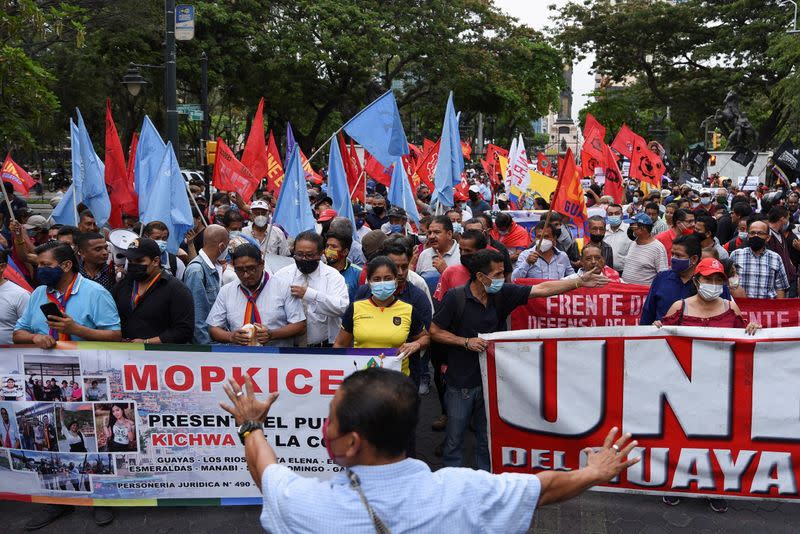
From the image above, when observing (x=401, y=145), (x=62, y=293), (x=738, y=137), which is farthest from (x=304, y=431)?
(x=738, y=137)

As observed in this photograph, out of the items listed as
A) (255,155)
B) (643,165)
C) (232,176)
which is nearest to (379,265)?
(255,155)

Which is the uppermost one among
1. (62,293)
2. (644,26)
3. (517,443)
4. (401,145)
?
(644,26)

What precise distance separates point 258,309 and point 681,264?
291 cm

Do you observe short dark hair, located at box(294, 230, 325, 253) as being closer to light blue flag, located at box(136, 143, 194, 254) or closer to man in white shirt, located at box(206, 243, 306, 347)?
man in white shirt, located at box(206, 243, 306, 347)

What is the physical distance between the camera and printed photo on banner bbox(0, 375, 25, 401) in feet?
14.7

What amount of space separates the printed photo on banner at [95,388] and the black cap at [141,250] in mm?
759

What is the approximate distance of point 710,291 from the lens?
4.80 metres

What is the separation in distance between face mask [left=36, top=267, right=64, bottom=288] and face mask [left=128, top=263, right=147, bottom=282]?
1.31 ft

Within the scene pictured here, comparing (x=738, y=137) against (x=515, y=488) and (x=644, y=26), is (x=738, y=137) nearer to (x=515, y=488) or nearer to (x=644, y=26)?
Result: (x=644, y=26)

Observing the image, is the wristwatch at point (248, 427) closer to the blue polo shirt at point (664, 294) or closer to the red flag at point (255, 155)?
the blue polo shirt at point (664, 294)

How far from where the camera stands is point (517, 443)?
4637mm

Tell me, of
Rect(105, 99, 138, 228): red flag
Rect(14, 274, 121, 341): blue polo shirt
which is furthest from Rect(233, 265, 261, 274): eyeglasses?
Rect(105, 99, 138, 228): red flag

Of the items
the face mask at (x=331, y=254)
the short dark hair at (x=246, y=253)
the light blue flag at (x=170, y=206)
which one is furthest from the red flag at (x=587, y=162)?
the short dark hair at (x=246, y=253)

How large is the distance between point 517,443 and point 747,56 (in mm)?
34245
